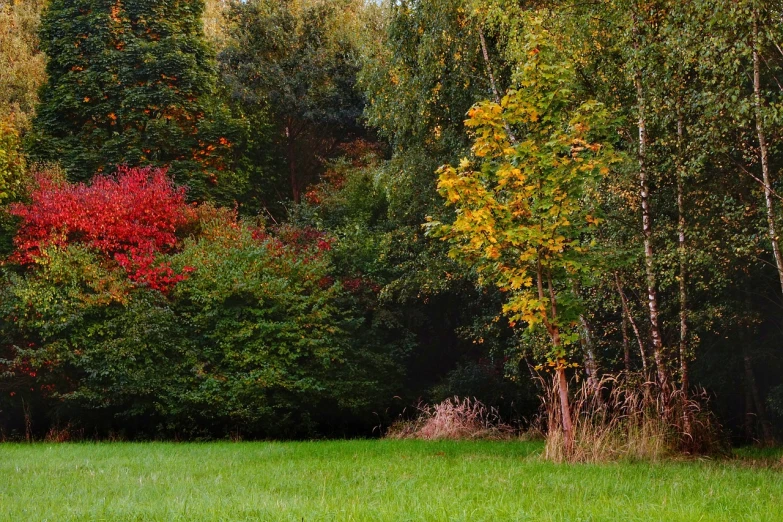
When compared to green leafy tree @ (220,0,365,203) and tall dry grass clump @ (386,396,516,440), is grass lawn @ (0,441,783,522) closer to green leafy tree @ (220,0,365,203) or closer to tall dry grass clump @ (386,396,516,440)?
tall dry grass clump @ (386,396,516,440)

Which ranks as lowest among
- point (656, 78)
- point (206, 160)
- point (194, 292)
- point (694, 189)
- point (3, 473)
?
point (3, 473)

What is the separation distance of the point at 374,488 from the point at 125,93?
62.3ft

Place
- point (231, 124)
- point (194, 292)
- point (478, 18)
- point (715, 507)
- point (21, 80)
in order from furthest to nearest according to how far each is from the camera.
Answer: point (21, 80)
point (231, 124)
point (194, 292)
point (478, 18)
point (715, 507)

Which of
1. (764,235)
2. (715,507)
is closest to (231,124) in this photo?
(764,235)

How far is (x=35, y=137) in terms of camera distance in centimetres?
2309

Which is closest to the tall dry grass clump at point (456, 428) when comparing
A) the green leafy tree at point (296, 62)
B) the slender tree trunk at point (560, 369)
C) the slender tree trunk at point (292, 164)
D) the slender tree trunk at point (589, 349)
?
the slender tree trunk at point (589, 349)

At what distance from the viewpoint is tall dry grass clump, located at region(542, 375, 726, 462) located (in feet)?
32.4

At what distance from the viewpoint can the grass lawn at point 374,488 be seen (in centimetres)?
597

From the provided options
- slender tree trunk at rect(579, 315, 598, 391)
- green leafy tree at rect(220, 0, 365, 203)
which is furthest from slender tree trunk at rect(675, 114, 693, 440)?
green leafy tree at rect(220, 0, 365, 203)

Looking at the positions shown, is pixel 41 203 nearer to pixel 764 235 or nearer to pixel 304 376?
pixel 304 376

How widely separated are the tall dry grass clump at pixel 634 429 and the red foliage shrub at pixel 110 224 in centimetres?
944

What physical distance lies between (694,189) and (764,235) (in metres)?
2.06

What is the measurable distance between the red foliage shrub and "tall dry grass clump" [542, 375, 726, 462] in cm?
944

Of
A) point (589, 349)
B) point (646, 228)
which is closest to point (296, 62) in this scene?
point (589, 349)
